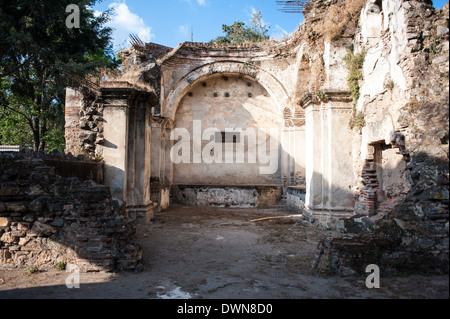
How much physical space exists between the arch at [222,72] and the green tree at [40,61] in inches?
155

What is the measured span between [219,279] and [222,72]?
10.7 metres

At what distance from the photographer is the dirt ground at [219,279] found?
333 centimetres

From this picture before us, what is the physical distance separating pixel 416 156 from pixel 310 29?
550 cm

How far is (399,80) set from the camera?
5.21 m

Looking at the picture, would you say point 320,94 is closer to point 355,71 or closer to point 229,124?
point 355,71

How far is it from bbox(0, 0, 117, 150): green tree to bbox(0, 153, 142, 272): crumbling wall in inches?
429

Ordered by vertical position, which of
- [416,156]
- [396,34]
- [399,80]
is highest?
[396,34]

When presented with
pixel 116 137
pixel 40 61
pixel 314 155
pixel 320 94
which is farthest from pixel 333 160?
pixel 40 61

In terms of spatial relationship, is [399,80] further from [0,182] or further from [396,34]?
[0,182]

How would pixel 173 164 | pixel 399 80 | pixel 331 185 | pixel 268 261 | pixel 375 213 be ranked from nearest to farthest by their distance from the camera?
1. pixel 268 261
2. pixel 399 80
3. pixel 375 213
4. pixel 331 185
5. pixel 173 164

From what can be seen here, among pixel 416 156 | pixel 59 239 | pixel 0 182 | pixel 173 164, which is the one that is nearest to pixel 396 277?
pixel 416 156

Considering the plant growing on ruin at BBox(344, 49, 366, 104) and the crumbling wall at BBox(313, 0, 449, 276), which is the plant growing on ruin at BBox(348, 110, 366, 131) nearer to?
the plant growing on ruin at BBox(344, 49, 366, 104)

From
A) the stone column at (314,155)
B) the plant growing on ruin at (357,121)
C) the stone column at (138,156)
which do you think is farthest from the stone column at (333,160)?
the stone column at (138,156)

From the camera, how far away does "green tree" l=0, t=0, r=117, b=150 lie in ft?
45.9
